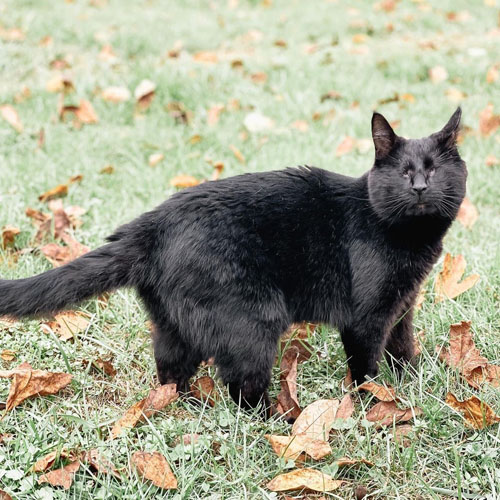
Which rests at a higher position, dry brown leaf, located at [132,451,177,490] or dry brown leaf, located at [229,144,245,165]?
dry brown leaf, located at [229,144,245,165]

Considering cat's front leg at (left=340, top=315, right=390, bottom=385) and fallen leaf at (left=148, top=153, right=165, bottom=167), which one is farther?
fallen leaf at (left=148, top=153, right=165, bottom=167)

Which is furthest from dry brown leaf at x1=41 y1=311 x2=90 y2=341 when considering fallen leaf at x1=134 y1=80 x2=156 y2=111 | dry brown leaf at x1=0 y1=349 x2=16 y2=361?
fallen leaf at x1=134 y1=80 x2=156 y2=111

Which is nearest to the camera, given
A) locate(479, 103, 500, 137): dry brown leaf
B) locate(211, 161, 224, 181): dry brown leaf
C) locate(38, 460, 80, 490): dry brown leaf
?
locate(38, 460, 80, 490): dry brown leaf

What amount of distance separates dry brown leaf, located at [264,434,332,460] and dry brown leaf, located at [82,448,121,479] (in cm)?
49

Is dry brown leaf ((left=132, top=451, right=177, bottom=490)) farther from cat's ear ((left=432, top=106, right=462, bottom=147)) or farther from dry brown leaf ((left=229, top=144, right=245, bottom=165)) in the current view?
dry brown leaf ((left=229, top=144, right=245, bottom=165))

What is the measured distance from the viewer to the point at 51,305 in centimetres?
220

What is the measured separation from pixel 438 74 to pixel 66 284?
4168mm

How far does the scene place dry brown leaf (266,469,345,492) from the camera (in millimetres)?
1989

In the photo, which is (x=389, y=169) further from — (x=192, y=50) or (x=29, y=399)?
(x=192, y=50)

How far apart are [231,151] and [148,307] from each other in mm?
2116

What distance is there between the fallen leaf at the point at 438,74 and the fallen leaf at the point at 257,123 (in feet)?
5.28

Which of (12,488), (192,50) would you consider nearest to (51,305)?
(12,488)

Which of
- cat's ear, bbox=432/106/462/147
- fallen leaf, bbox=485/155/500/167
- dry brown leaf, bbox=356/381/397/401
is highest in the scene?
cat's ear, bbox=432/106/462/147

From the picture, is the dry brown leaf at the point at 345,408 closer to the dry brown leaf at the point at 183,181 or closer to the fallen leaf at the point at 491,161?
the dry brown leaf at the point at 183,181
